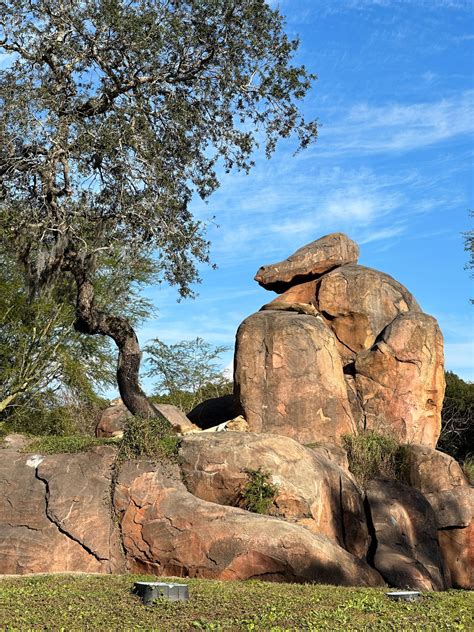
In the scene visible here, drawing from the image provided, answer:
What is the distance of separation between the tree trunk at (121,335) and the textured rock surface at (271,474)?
4.40 metres

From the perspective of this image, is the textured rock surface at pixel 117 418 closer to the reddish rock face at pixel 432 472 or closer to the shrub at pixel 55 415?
the shrub at pixel 55 415

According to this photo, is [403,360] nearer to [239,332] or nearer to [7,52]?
[239,332]

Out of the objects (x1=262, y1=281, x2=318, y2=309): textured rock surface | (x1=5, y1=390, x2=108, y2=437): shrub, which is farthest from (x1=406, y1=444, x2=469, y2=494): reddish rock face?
(x1=5, y1=390, x2=108, y2=437): shrub

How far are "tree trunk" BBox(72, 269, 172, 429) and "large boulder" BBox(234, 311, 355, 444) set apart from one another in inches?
95.7

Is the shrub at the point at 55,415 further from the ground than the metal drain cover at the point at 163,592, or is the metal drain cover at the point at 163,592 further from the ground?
the shrub at the point at 55,415

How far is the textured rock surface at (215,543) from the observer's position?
40.3 feet

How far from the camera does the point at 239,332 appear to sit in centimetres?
1961

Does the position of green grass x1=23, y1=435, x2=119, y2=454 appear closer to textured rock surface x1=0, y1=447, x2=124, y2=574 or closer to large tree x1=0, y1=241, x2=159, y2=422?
textured rock surface x1=0, y1=447, x2=124, y2=574

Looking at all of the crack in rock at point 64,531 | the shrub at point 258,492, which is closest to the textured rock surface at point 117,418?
the shrub at point 258,492

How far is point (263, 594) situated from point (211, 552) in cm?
290

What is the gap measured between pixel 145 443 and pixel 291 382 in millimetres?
5228

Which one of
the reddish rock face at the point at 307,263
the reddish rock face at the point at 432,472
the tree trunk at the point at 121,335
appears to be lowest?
the reddish rock face at the point at 432,472

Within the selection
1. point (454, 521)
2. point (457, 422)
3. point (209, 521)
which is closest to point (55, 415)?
point (454, 521)

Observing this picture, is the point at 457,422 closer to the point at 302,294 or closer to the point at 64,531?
the point at 302,294
